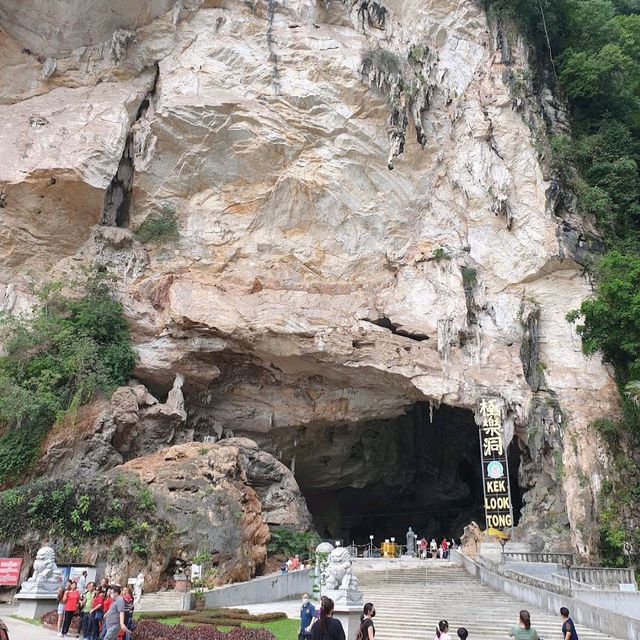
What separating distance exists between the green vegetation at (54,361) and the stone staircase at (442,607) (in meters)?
9.93

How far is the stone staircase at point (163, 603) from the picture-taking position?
449 inches

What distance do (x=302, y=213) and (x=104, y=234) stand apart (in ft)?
23.6

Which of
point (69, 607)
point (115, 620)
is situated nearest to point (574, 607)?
point (115, 620)

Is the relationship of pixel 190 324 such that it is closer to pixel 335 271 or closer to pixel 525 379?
pixel 335 271

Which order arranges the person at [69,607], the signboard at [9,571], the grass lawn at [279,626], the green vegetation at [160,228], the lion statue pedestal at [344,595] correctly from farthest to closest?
the green vegetation at [160,228]
the signboard at [9,571]
the grass lawn at [279,626]
the person at [69,607]
the lion statue pedestal at [344,595]

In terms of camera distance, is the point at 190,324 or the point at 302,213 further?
the point at 302,213

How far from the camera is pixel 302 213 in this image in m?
22.4

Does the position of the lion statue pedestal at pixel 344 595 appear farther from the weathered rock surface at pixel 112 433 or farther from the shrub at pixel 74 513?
the weathered rock surface at pixel 112 433

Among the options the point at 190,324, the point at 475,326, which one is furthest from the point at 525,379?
the point at 190,324

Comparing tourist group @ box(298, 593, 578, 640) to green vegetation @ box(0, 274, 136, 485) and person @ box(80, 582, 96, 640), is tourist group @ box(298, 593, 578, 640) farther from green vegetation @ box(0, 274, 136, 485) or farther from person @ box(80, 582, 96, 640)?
green vegetation @ box(0, 274, 136, 485)

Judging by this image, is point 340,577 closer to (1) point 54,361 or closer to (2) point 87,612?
(2) point 87,612

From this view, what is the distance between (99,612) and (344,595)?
3.03 metres

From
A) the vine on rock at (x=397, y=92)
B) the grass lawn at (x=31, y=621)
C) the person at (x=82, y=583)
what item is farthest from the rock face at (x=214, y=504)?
the vine on rock at (x=397, y=92)

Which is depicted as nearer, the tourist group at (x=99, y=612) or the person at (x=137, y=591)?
the tourist group at (x=99, y=612)
